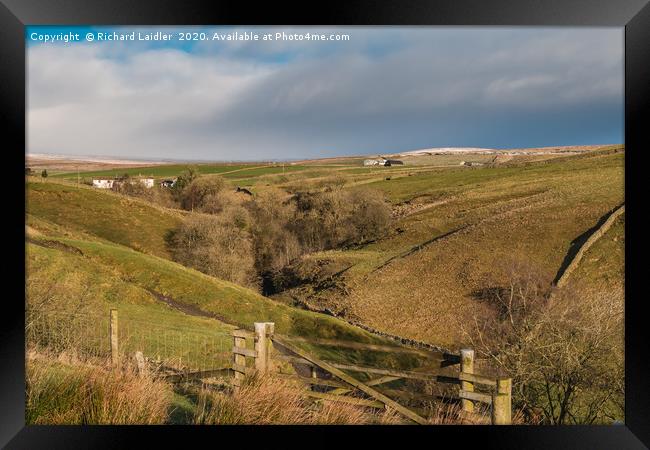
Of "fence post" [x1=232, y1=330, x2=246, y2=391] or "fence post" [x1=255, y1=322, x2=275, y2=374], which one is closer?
"fence post" [x1=255, y1=322, x2=275, y2=374]

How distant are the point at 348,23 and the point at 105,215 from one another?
55845mm

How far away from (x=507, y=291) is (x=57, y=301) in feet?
102

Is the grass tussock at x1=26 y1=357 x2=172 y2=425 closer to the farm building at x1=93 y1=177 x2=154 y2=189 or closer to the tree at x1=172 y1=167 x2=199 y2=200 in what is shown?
the farm building at x1=93 y1=177 x2=154 y2=189

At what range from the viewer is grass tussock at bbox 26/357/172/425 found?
20.6 ft

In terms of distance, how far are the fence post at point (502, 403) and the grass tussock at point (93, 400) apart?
374 centimetres

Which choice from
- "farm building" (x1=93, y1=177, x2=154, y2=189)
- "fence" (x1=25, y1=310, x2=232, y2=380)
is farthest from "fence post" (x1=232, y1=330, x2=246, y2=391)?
"farm building" (x1=93, y1=177, x2=154, y2=189)

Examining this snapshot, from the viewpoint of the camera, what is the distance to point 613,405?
56.8ft

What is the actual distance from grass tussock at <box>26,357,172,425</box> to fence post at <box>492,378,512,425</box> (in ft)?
12.3

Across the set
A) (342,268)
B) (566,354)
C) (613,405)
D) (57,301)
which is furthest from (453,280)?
(57,301)

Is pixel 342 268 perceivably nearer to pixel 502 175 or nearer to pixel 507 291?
pixel 507 291

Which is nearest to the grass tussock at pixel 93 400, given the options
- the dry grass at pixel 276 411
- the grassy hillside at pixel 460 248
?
the dry grass at pixel 276 411

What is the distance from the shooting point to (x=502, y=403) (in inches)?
240

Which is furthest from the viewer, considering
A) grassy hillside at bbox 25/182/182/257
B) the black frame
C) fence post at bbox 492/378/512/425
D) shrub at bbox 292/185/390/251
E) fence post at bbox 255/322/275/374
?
shrub at bbox 292/185/390/251

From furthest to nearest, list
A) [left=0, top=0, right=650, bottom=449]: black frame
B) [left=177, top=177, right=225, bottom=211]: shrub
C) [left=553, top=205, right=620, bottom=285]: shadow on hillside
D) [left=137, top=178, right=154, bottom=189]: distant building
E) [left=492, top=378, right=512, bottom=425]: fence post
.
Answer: [left=137, top=178, right=154, bottom=189]: distant building < [left=177, top=177, right=225, bottom=211]: shrub < [left=553, top=205, right=620, bottom=285]: shadow on hillside < [left=0, top=0, right=650, bottom=449]: black frame < [left=492, top=378, right=512, bottom=425]: fence post
